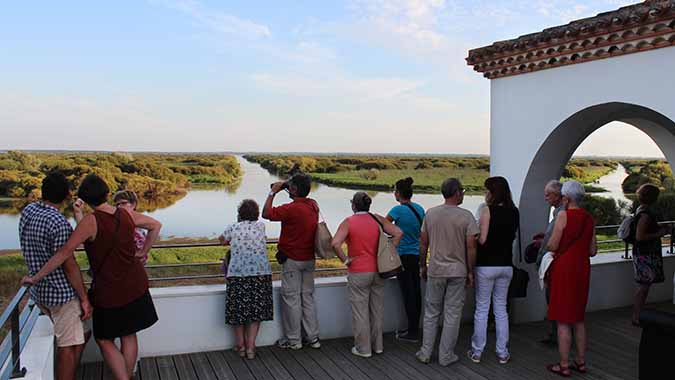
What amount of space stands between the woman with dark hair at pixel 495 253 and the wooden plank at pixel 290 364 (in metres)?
1.42

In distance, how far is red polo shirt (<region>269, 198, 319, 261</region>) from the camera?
4.40 m

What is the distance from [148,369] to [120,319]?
1111 mm

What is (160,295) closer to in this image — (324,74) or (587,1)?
(587,1)

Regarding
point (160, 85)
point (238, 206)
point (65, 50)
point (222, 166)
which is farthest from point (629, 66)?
point (222, 166)

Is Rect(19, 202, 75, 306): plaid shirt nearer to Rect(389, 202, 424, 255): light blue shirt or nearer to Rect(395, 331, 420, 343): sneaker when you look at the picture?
Rect(389, 202, 424, 255): light blue shirt

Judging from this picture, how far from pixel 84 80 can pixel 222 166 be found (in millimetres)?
9512

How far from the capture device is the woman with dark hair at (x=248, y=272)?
14.1ft

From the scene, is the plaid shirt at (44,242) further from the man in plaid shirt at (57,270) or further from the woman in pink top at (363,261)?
the woman in pink top at (363,261)

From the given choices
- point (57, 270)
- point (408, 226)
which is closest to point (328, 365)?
point (408, 226)

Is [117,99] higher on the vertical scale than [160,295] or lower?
higher

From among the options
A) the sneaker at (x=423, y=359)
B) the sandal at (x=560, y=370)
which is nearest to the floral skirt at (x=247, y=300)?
the sneaker at (x=423, y=359)

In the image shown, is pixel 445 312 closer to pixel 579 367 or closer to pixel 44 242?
pixel 579 367

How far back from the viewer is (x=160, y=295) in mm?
4383

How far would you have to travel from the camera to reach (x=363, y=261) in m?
4.30
